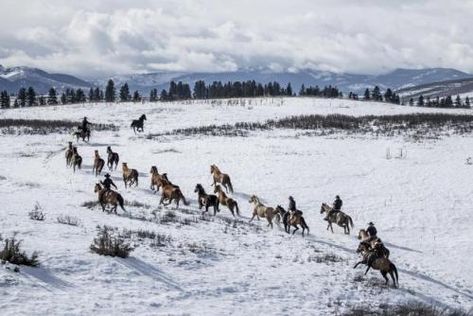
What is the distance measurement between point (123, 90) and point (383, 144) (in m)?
100

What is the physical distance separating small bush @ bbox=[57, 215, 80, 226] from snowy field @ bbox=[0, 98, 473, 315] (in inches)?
14.9

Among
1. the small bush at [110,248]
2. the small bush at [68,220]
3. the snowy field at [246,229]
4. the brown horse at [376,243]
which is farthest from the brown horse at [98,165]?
the small bush at [110,248]

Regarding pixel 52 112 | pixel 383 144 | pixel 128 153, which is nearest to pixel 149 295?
pixel 128 153

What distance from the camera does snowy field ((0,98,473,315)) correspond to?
11758 millimetres

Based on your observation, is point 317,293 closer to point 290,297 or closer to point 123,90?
point 290,297

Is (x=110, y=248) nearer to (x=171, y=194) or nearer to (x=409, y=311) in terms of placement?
(x=409, y=311)

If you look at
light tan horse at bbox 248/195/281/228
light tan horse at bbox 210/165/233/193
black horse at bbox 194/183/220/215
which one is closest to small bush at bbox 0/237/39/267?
black horse at bbox 194/183/220/215

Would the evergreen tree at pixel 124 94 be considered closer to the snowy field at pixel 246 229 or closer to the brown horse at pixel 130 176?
the snowy field at pixel 246 229

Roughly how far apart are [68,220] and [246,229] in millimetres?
6803

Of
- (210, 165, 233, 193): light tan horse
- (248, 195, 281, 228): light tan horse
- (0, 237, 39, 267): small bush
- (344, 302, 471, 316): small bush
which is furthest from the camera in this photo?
(210, 165, 233, 193): light tan horse

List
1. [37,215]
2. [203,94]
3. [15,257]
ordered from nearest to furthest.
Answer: [15,257]
[37,215]
[203,94]

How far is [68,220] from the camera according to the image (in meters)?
17.0

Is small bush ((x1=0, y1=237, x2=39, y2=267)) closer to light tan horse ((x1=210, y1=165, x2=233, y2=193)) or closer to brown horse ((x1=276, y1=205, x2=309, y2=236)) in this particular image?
brown horse ((x1=276, y1=205, x2=309, y2=236))

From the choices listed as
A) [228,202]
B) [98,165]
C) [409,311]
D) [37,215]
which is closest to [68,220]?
[37,215]
